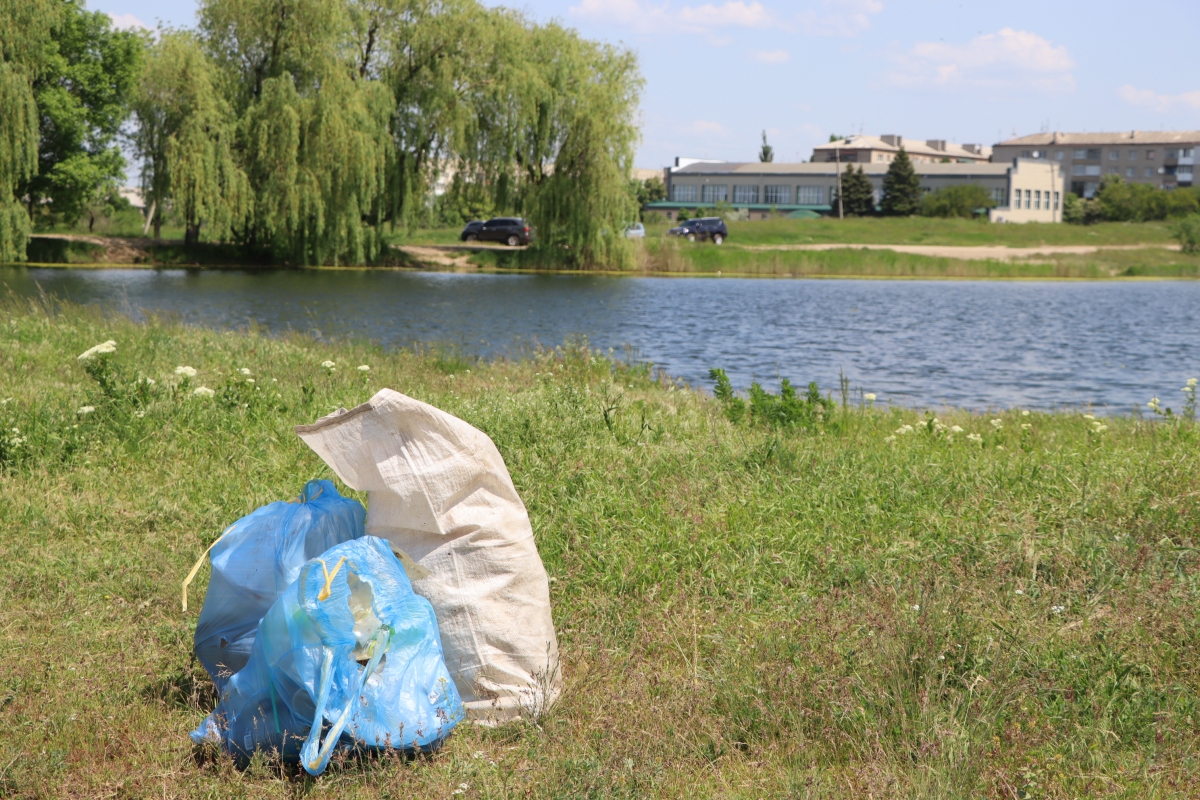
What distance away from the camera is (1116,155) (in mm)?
121125

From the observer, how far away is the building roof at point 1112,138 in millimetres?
119625

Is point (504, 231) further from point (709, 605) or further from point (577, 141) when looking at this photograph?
point (709, 605)

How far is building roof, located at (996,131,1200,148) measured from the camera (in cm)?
11962

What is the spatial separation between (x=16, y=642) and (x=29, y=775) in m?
0.92

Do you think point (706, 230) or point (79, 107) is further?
point (706, 230)

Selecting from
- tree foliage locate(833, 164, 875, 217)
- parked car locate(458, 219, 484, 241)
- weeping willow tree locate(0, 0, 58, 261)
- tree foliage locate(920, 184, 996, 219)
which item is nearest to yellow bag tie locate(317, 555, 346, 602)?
weeping willow tree locate(0, 0, 58, 261)

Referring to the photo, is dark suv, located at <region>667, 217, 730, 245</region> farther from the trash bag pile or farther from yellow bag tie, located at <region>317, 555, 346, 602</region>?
yellow bag tie, located at <region>317, 555, 346, 602</region>

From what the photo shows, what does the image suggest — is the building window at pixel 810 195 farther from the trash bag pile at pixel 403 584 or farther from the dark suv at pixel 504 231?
the trash bag pile at pixel 403 584

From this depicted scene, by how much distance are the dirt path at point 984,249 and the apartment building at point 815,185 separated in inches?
1303

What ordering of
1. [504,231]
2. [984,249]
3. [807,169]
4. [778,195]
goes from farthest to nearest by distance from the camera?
[807,169]
[778,195]
[984,249]
[504,231]

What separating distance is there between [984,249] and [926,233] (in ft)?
22.1

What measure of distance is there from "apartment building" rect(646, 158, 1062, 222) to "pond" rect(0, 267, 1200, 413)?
63.4m

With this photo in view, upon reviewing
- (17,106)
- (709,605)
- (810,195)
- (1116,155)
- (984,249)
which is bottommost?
(709,605)

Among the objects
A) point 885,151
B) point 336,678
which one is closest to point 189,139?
point 336,678
